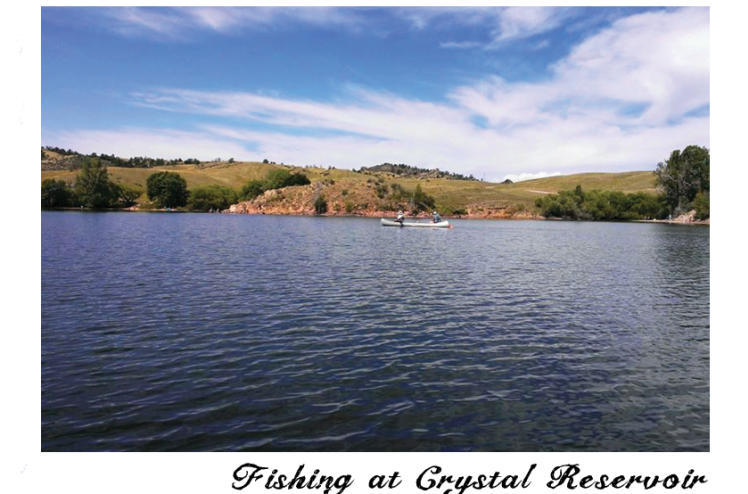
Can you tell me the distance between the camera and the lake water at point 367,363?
54.9 feet

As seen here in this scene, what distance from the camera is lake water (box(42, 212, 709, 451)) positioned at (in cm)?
1673

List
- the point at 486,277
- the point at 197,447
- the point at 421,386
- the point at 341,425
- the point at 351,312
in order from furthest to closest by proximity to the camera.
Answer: the point at 486,277 < the point at 351,312 < the point at 421,386 < the point at 341,425 < the point at 197,447

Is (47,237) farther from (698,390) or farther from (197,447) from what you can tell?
(698,390)

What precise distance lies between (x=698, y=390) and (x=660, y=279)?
35015 millimetres

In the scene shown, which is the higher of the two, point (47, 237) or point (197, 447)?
point (47, 237)

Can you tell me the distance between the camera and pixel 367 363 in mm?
Result: 23234

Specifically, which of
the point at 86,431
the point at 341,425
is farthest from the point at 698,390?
the point at 86,431
